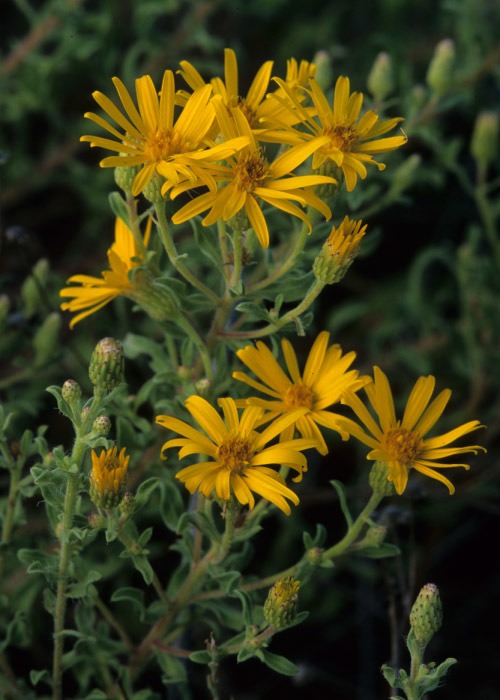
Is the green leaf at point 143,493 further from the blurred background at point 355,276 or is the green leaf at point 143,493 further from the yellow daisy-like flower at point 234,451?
the blurred background at point 355,276

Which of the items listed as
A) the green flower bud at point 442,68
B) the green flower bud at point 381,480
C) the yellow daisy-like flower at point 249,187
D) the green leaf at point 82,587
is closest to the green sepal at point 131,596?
the green leaf at point 82,587

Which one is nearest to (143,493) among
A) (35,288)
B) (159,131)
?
(159,131)

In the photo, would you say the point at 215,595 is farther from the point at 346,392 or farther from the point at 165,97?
the point at 165,97

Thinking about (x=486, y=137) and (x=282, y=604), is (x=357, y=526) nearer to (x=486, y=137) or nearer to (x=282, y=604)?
(x=282, y=604)

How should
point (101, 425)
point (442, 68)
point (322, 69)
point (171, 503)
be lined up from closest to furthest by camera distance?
point (101, 425) < point (171, 503) < point (322, 69) < point (442, 68)

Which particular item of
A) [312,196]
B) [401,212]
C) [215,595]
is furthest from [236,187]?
[401,212]

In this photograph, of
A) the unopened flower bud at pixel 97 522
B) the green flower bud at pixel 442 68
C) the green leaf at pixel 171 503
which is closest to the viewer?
the unopened flower bud at pixel 97 522

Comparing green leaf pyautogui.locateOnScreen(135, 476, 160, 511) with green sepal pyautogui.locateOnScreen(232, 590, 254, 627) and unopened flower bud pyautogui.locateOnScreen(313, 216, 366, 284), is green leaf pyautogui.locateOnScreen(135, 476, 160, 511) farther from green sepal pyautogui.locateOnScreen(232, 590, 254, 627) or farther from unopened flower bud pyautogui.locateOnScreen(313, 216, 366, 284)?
unopened flower bud pyautogui.locateOnScreen(313, 216, 366, 284)
